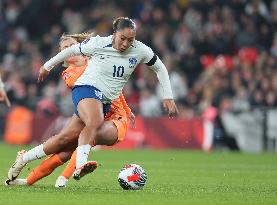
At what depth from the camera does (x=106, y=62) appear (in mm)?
11641

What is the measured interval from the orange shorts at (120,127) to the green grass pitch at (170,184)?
65 cm

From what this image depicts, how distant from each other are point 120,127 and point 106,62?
82cm

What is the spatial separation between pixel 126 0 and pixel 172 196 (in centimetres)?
1925

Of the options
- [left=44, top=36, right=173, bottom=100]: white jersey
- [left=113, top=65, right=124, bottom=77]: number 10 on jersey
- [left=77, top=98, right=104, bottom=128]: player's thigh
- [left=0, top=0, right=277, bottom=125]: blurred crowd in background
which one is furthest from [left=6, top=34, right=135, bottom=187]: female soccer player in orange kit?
[left=0, top=0, right=277, bottom=125]: blurred crowd in background

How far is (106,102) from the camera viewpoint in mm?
11719

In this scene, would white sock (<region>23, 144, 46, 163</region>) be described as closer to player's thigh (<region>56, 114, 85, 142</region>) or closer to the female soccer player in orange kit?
the female soccer player in orange kit

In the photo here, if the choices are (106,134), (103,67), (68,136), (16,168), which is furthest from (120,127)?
(16,168)

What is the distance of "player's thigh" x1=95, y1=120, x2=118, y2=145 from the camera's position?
37.6 feet

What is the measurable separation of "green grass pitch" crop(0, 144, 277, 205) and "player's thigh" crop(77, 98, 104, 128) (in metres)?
0.82

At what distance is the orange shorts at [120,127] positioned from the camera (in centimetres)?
1164

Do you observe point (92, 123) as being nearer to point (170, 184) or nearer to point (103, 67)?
point (103, 67)

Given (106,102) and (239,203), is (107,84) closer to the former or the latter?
(106,102)

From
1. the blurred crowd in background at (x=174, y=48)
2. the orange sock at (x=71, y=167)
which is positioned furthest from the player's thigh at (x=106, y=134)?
the blurred crowd in background at (x=174, y=48)

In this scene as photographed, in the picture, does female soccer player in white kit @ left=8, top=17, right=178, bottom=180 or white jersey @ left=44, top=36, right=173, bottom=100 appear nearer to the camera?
female soccer player in white kit @ left=8, top=17, right=178, bottom=180
